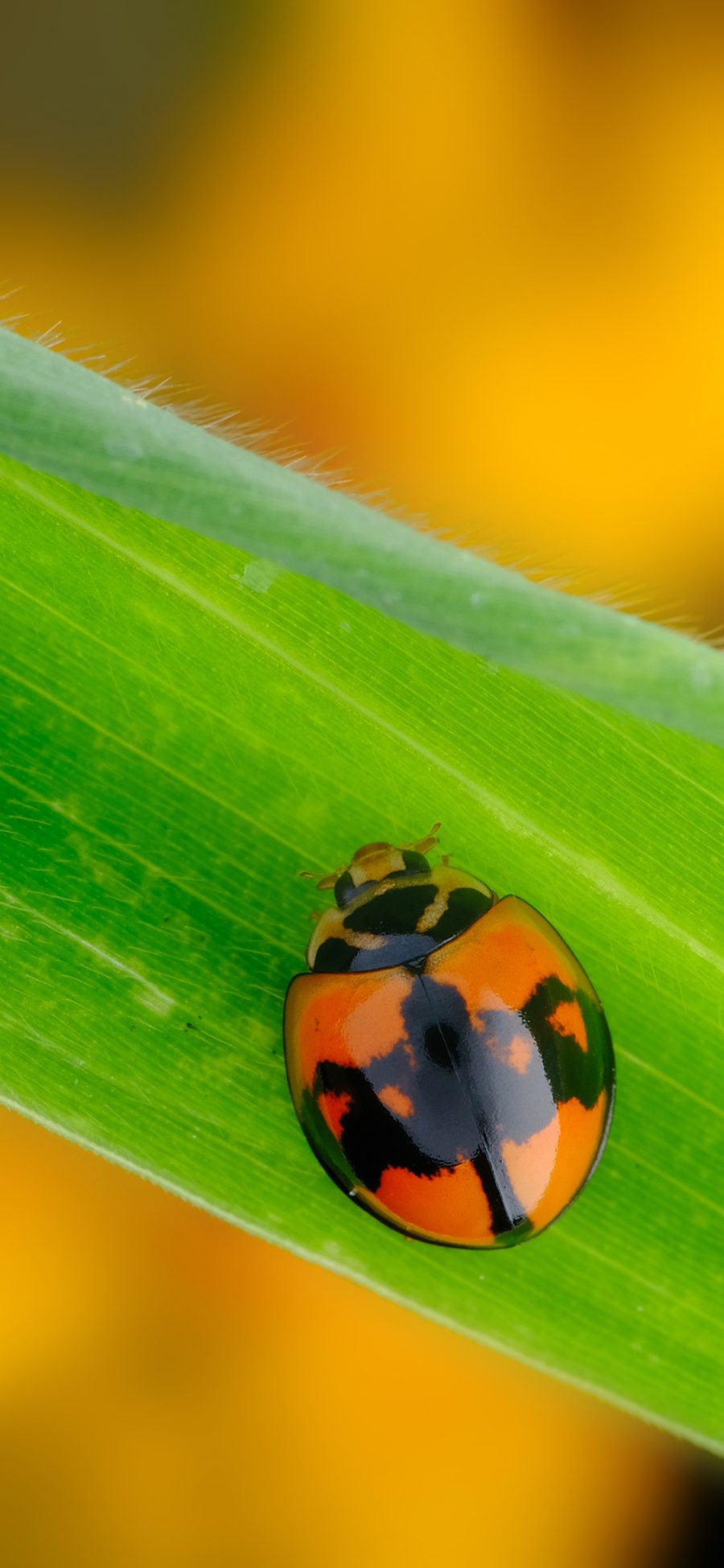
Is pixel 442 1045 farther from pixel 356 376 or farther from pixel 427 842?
pixel 356 376

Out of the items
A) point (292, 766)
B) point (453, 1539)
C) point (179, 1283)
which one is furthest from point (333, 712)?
point (453, 1539)

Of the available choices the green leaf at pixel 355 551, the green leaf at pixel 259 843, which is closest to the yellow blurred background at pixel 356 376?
the green leaf at pixel 259 843

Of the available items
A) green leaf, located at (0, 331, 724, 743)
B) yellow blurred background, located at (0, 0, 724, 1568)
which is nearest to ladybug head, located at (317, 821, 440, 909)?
green leaf, located at (0, 331, 724, 743)

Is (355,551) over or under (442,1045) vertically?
over

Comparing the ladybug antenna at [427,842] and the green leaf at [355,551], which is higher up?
the green leaf at [355,551]

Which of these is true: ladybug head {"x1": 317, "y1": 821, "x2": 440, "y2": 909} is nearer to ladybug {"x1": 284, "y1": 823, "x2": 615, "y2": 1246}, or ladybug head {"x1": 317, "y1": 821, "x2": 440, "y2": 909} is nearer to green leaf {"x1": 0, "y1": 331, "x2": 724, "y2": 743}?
ladybug {"x1": 284, "y1": 823, "x2": 615, "y2": 1246}

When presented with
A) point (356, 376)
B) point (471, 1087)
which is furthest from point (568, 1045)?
point (356, 376)

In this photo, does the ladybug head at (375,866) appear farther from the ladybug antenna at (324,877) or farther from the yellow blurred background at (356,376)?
the yellow blurred background at (356,376)
